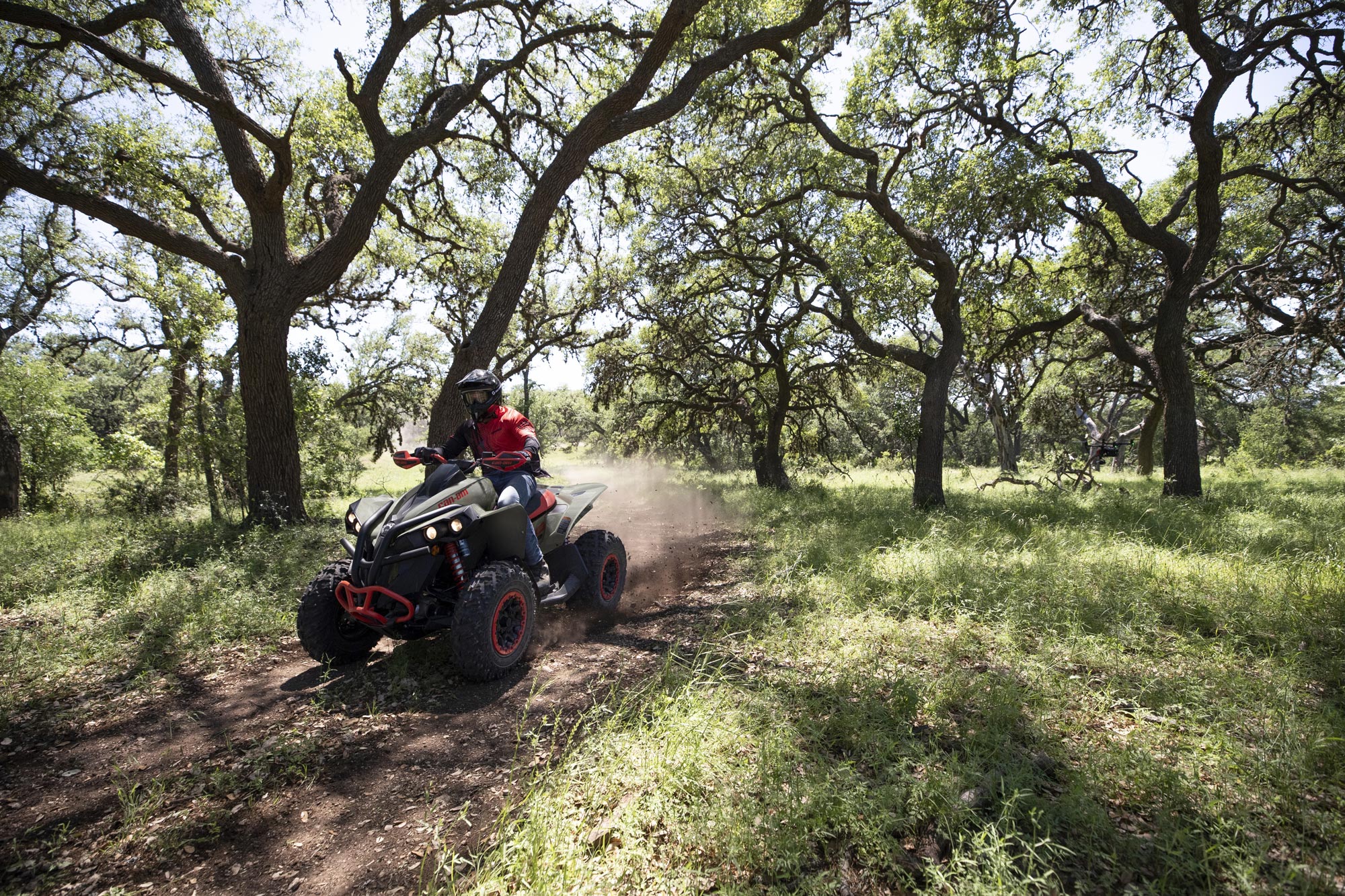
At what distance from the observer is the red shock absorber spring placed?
13.0 ft

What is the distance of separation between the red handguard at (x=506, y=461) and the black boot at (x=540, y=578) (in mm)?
846

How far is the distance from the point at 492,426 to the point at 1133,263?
1577cm

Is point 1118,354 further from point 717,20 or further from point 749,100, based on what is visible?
point 717,20

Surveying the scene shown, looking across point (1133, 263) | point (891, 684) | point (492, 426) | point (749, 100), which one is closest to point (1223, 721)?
point (891, 684)

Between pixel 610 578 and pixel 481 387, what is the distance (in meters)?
2.38

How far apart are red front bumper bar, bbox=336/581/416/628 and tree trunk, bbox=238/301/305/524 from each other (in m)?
5.96

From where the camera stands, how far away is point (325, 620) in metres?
4.09

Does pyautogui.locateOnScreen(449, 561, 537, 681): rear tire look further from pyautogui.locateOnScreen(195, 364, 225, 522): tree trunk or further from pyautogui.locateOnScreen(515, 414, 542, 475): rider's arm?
pyautogui.locateOnScreen(195, 364, 225, 522): tree trunk

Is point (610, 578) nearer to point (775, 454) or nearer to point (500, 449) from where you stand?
point (500, 449)

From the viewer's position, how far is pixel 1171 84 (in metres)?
10.3

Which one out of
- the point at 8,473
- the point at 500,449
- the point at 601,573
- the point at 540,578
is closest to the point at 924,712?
the point at 540,578

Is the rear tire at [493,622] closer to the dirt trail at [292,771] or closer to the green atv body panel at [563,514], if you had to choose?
the dirt trail at [292,771]

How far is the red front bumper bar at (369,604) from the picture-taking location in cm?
360

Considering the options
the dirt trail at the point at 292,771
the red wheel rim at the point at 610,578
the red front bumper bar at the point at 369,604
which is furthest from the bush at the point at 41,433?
the red wheel rim at the point at 610,578
